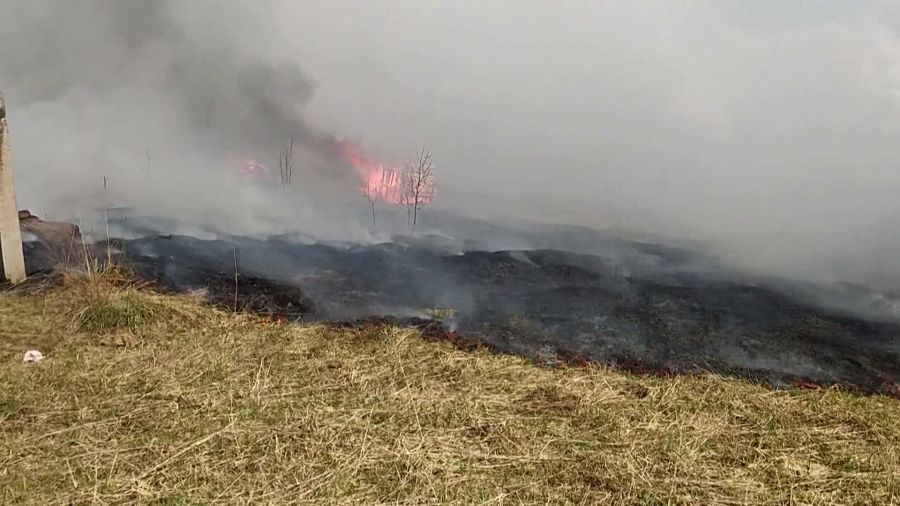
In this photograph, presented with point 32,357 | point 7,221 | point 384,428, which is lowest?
point 32,357

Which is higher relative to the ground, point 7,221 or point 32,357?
point 7,221

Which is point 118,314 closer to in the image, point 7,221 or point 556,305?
point 7,221

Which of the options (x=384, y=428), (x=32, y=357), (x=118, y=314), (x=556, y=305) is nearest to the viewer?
(x=384, y=428)

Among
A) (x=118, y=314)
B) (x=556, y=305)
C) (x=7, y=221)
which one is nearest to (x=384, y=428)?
(x=118, y=314)

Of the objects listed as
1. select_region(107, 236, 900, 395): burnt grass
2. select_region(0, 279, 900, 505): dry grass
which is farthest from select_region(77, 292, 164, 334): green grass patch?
select_region(107, 236, 900, 395): burnt grass

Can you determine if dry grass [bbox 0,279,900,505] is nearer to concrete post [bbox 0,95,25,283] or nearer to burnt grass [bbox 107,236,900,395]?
burnt grass [bbox 107,236,900,395]

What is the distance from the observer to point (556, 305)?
530 inches

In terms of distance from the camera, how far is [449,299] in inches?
529

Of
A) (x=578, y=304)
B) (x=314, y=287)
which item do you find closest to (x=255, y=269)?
(x=314, y=287)

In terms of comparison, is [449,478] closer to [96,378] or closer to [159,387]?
[159,387]

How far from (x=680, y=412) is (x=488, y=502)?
3392mm

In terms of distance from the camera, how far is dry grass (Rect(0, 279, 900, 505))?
18.6ft

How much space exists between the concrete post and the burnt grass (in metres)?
2.48

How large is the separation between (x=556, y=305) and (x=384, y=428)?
7477 mm
